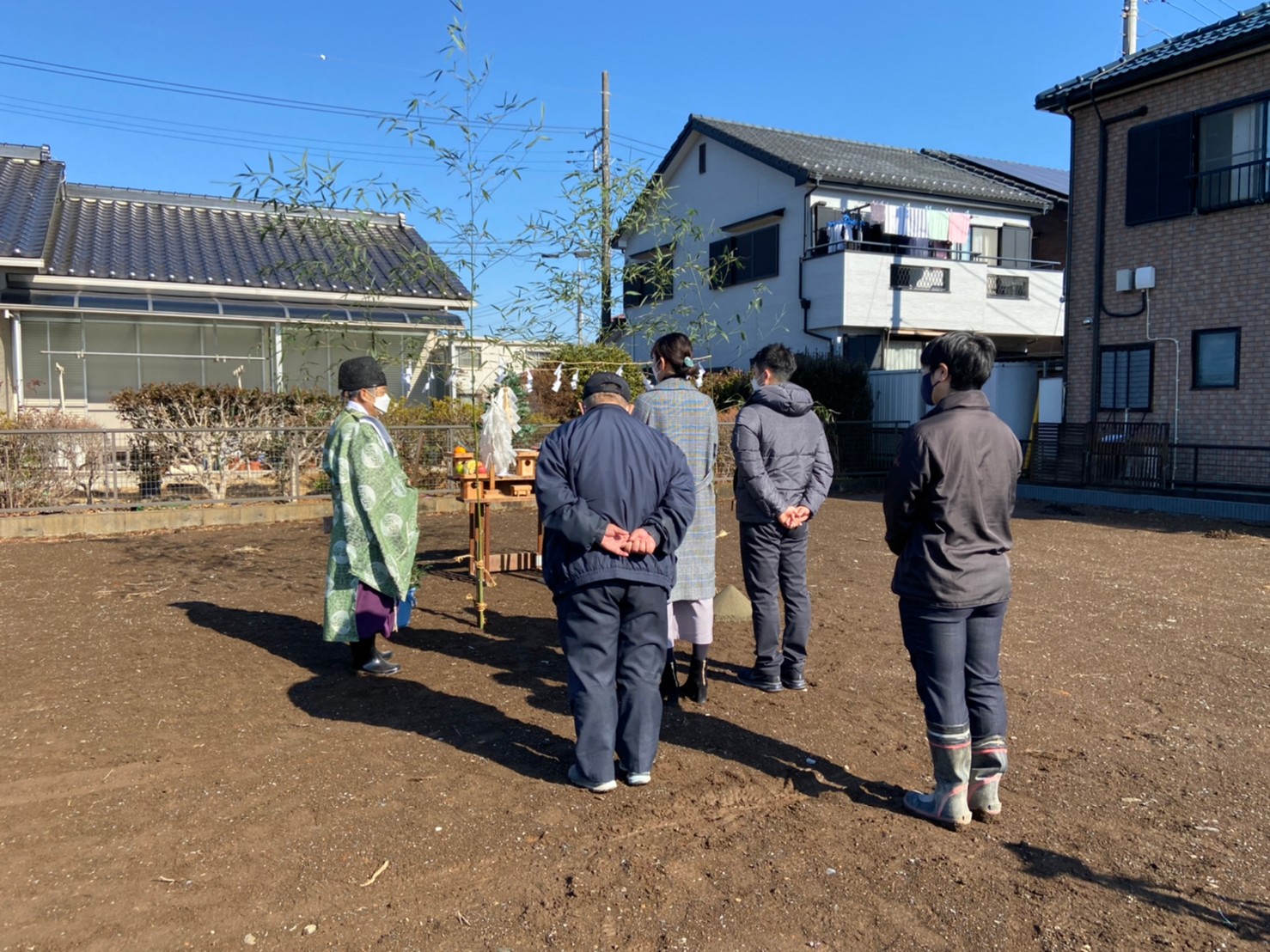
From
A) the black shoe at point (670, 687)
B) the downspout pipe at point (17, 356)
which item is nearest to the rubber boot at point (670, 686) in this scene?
the black shoe at point (670, 687)

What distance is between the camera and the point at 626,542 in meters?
3.32

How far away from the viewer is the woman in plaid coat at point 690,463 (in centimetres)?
432

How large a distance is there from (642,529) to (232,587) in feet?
17.2

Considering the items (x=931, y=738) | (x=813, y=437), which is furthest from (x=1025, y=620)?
(x=931, y=738)

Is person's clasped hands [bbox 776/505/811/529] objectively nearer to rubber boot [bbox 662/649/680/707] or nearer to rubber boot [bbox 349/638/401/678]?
rubber boot [bbox 662/649/680/707]

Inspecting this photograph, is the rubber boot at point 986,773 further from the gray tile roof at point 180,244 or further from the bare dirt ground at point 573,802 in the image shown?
the gray tile roof at point 180,244

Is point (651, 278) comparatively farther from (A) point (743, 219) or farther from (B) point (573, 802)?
(A) point (743, 219)

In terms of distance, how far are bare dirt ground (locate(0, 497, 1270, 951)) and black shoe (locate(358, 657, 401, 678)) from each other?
3.5 inches

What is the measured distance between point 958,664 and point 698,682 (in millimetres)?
1591

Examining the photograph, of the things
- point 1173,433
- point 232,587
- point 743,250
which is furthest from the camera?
point 743,250

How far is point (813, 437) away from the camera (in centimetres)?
468

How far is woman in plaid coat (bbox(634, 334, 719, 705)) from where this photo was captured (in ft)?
14.2

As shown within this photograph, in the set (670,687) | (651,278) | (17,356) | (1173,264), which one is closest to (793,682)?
(670,687)

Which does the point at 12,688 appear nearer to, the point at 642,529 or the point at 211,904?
the point at 211,904
